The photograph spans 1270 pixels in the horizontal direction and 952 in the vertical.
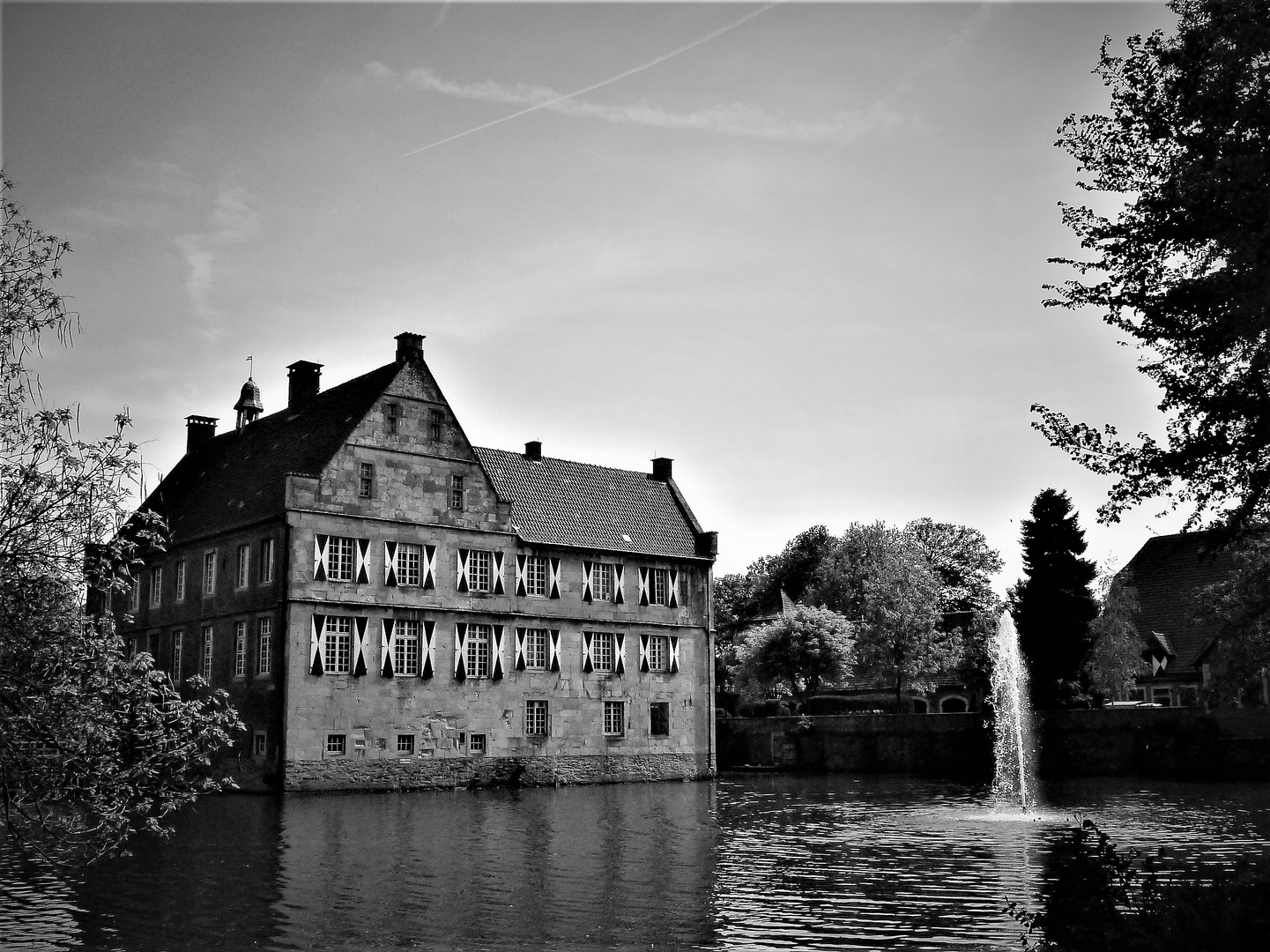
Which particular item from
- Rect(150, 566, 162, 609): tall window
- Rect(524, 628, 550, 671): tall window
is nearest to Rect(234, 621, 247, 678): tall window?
Rect(150, 566, 162, 609): tall window

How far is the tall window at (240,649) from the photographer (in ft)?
137

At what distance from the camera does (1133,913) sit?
10.6 m

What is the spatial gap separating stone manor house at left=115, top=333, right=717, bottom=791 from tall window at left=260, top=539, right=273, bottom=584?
77mm

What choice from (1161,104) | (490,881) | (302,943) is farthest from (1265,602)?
(302,943)

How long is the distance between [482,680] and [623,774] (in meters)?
7.27

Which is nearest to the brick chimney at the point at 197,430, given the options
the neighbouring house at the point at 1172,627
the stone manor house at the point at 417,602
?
the stone manor house at the point at 417,602

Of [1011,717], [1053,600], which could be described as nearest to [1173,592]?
[1053,600]

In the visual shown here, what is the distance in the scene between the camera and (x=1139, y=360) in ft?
50.3

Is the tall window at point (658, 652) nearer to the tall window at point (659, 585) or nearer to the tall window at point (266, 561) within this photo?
the tall window at point (659, 585)

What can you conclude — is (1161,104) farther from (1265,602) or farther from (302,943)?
(1265,602)

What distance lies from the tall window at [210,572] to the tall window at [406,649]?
22.6 feet

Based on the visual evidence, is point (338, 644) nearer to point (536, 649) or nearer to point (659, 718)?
point (536, 649)

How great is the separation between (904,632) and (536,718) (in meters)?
32.2

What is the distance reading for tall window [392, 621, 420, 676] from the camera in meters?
42.4
